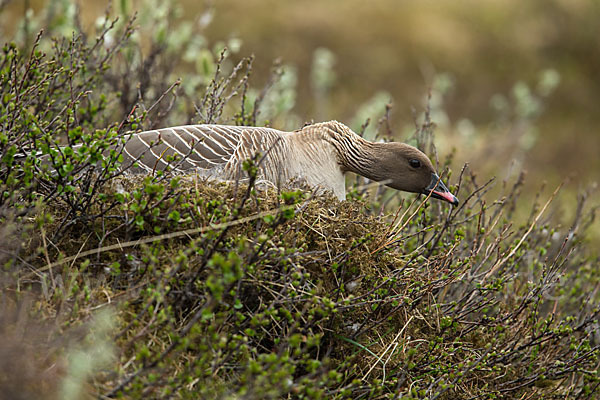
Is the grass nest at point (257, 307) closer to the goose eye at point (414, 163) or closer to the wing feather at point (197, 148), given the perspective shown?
the wing feather at point (197, 148)

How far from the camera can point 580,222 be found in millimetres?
5043

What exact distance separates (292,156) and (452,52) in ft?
43.8

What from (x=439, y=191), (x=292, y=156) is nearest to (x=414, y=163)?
(x=439, y=191)

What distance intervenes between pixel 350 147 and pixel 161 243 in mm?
1496

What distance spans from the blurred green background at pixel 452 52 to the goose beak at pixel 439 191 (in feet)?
29.3

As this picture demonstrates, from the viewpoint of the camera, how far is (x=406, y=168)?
4012 mm

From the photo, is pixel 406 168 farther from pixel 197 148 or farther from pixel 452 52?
pixel 452 52

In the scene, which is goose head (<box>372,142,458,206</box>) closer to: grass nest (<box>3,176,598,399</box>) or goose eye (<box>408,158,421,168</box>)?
goose eye (<box>408,158,421,168</box>)

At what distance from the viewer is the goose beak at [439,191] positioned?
3872mm

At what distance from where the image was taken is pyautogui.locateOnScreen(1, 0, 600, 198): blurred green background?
47.1 feet

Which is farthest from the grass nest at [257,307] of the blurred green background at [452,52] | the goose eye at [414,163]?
the blurred green background at [452,52]

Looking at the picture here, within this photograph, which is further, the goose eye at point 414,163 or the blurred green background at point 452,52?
the blurred green background at point 452,52

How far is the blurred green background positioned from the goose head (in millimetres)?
8857

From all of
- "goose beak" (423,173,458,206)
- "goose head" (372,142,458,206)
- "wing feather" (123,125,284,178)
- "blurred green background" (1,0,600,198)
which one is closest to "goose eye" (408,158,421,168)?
"goose head" (372,142,458,206)
